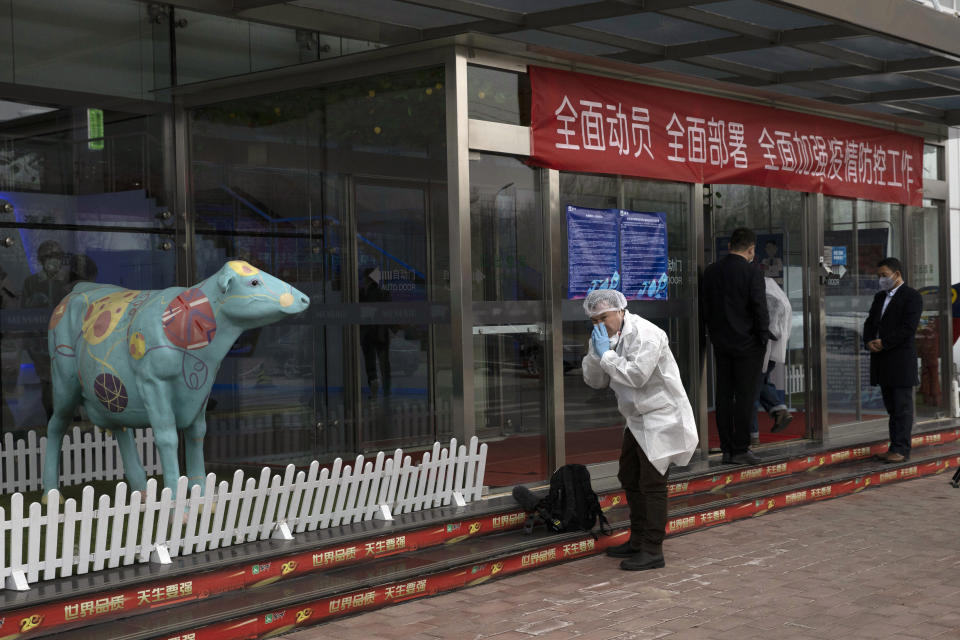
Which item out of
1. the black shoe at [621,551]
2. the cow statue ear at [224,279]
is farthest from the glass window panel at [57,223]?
the black shoe at [621,551]

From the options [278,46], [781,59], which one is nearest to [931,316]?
[781,59]

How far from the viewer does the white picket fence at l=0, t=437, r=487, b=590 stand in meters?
5.71

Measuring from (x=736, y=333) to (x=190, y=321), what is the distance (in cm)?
487

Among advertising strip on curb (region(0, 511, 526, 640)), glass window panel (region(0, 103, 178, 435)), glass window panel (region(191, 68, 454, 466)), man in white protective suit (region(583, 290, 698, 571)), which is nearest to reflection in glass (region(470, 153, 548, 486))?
glass window panel (region(191, 68, 454, 466))

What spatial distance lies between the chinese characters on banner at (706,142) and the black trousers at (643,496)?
7.64 ft

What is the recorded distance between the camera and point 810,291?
1144 cm

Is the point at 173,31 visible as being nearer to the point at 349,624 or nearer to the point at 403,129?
the point at 403,129

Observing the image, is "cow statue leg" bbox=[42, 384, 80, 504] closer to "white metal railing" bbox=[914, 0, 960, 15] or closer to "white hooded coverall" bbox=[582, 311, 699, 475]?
"white hooded coverall" bbox=[582, 311, 699, 475]

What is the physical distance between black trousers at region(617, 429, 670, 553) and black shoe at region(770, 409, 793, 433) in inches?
165

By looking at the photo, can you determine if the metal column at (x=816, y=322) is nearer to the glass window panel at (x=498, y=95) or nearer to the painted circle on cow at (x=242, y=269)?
the glass window panel at (x=498, y=95)

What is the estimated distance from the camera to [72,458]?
28.5 ft

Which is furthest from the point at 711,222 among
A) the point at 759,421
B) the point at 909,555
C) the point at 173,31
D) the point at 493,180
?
the point at 173,31

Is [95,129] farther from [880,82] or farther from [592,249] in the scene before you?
[880,82]

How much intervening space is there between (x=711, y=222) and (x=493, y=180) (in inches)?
130
